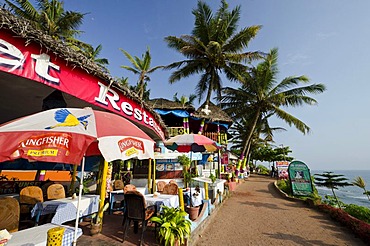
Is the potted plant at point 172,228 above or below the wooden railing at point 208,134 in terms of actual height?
below

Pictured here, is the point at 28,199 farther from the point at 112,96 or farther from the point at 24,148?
the point at 24,148

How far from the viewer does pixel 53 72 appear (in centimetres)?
317

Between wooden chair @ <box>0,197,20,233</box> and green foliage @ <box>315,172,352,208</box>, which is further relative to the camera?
green foliage @ <box>315,172,352,208</box>

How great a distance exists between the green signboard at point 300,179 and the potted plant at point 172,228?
32.6ft

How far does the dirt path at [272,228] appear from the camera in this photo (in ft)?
17.0

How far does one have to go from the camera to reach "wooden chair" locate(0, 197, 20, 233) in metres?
3.06

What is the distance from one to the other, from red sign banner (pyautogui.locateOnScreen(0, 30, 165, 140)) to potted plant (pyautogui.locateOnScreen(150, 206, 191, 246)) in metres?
2.66

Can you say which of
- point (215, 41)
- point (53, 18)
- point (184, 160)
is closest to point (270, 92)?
point (215, 41)

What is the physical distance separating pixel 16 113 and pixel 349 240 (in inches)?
456

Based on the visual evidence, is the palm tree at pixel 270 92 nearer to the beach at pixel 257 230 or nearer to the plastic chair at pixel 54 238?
the beach at pixel 257 230

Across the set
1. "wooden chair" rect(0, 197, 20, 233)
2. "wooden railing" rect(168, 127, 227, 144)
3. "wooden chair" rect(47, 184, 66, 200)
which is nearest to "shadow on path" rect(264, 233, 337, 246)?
"wooden chair" rect(0, 197, 20, 233)

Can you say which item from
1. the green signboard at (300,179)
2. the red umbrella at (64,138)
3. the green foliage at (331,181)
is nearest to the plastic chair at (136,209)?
the red umbrella at (64,138)

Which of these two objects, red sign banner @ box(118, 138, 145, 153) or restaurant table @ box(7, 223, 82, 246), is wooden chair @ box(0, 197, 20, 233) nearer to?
restaurant table @ box(7, 223, 82, 246)

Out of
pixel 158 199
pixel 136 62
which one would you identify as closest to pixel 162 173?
pixel 158 199
